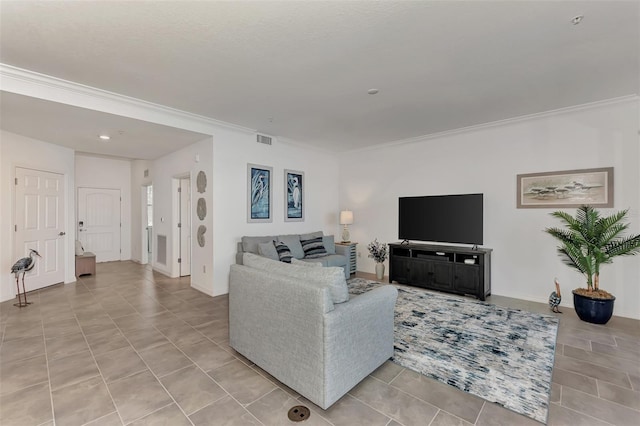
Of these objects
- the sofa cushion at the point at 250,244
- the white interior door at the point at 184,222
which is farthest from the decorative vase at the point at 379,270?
the white interior door at the point at 184,222

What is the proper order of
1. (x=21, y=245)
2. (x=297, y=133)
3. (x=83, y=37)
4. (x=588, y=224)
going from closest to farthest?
(x=83, y=37), (x=588, y=224), (x=21, y=245), (x=297, y=133)

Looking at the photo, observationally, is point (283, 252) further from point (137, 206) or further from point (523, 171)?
point (137, 206)

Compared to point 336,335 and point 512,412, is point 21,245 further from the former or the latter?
point 512,412

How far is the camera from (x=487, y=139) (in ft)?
14.9

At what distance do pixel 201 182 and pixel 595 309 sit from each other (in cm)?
550

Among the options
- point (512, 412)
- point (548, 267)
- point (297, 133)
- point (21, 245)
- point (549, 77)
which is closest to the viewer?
point (512, 412)

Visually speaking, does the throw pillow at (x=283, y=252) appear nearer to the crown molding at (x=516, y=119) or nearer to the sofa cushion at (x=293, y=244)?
the sofa cushion at (x=293, y=244)

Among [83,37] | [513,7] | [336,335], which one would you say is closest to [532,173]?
[513,7]

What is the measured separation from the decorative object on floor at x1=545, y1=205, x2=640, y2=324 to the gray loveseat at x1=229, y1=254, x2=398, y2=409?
2637mm

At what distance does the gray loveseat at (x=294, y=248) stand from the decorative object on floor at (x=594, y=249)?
3.07 metres

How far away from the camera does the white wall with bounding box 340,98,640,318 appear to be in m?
3.54

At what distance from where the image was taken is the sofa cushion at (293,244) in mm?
4945

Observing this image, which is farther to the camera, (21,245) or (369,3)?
(21,245)

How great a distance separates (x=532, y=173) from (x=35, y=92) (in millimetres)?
6128
